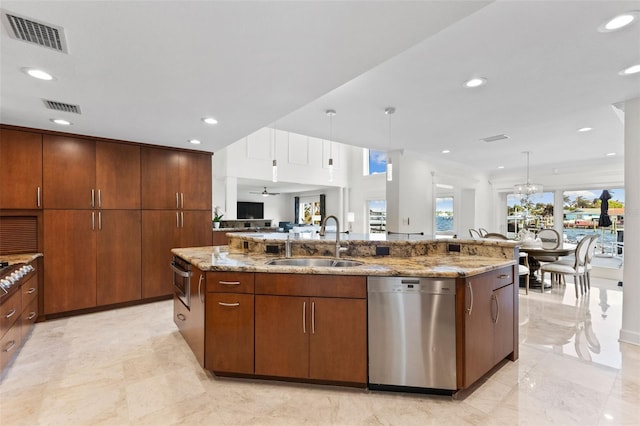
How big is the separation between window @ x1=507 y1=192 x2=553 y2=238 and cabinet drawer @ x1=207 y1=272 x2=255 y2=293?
7.33m

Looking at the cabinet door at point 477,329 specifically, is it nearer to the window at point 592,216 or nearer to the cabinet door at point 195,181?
the cabinet door at point 195,181

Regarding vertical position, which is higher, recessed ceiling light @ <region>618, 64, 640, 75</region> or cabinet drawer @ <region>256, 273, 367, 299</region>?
recessed ceiling light @ <region>618, 64, 640, 75</region>

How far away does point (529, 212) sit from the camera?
7.65m

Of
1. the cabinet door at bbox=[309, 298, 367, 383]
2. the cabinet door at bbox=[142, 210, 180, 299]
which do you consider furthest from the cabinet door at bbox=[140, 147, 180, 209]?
the cabinet door at bbox=[309, 298, 367, 383]

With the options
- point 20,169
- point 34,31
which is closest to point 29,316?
point 20,169

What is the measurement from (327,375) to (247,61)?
7.16 ft

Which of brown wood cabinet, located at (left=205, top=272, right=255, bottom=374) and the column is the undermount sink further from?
the column

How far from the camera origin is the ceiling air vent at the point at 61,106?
2.75m

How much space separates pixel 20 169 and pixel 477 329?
479 centimetres

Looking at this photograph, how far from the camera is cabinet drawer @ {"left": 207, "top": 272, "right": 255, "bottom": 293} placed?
7.40 feet

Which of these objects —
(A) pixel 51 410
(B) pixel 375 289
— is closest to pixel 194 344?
(A) pixel 51 410

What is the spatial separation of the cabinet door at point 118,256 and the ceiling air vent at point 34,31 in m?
2.66

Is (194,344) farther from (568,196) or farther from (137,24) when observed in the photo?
(568,196)

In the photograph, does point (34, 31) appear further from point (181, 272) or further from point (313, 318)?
point (313, 318)
